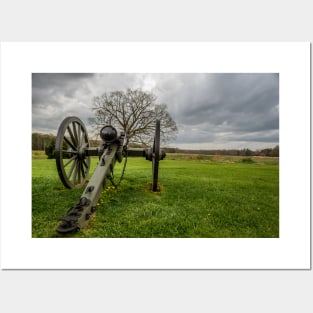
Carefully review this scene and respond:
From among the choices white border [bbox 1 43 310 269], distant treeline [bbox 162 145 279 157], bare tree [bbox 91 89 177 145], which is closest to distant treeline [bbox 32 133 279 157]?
distant treeline [bbox 162 145 279 157]

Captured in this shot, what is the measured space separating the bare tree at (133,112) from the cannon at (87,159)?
0.43m

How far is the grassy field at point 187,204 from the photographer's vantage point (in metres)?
2.87

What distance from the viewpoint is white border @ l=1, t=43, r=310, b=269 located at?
2.94 metres

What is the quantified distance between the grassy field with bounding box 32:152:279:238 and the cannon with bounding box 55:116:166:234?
8.8 inches

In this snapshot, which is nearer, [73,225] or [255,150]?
[73,225]

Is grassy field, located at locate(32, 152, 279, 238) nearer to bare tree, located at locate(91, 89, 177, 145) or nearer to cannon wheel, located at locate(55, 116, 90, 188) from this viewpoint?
cannon wheel, located at locate(55, 116, 90, 188)

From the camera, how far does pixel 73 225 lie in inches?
94.1

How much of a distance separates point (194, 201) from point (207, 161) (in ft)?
2.53
